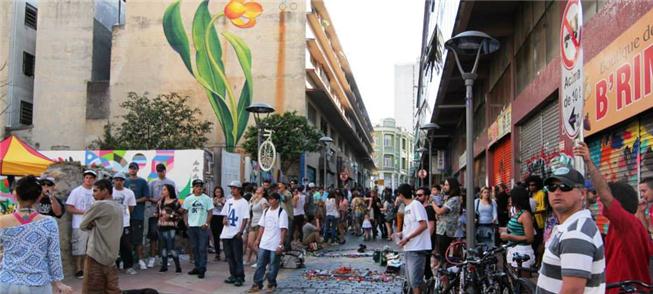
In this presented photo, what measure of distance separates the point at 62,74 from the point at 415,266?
119ft

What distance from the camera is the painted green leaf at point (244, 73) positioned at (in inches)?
1439

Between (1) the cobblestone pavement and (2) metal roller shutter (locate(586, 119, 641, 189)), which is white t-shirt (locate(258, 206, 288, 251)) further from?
(2) metal roller shutter (locate(586, 119, 641, 189))

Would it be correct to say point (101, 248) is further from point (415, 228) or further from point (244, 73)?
point (244, 73)

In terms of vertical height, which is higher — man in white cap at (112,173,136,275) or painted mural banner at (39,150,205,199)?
painted mural banner at (39,150,205,199)

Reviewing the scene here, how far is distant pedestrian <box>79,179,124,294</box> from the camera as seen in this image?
6.40 m

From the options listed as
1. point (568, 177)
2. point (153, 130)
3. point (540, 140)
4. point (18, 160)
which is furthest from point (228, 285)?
point (153, 130)

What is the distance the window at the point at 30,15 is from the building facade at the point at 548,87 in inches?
1182

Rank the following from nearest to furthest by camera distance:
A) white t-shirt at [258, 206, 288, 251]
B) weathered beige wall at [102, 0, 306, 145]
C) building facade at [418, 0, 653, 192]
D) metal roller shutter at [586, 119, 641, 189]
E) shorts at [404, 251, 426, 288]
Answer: building facade at [418, 0, 653, 192] → metal roller shutter at [586, 119, 641, 189] → shorts at [404, 251, 426, 288] → white t-shirt at [258, 206, 288, 251] → weathered beige wall at [102, 0, 306, 145]

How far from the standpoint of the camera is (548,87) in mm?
11094

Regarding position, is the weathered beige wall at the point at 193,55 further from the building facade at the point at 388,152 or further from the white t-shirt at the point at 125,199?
the building facade at the point at 388,152

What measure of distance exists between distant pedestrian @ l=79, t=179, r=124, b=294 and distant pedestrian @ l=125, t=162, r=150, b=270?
4.50 m

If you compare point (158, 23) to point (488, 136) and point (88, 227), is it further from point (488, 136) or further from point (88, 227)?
point (88, 227)

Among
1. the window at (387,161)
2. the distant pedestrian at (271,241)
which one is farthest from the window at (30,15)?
the window at (387,161)

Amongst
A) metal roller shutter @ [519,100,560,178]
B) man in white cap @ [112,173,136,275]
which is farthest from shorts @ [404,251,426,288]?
man in white cap @ [112,173,136,275]
